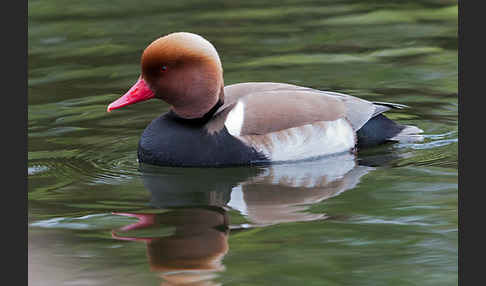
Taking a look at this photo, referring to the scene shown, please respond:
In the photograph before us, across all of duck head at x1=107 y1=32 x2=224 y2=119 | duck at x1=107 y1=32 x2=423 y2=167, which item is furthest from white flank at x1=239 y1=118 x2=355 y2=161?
duck head at x1=107 y1=32 x2=224 y2=119

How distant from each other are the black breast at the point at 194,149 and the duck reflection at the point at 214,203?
0.07 metres

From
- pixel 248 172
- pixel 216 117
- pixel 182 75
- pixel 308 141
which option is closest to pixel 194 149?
pixel 216 117

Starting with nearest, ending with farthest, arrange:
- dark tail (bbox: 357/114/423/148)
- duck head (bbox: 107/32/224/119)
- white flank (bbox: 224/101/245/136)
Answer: duck head (bbox: 107/32/224/119) → white flank (bbox: 224/101/245/136) → dark tail (bbox: 357/114/423/148)

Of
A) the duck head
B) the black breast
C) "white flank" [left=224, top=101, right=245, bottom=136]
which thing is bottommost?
the black breast

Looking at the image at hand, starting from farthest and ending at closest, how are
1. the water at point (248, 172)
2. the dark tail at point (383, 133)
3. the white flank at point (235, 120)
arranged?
1. the dark tail at point (383, 133)
2. the white flank at point (235, 120)
3. the water at point (248, 172)

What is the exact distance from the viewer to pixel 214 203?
261 inches

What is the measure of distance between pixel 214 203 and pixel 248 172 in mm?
776

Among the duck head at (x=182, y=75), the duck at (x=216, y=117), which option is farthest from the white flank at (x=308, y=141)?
the duck head at (x=182, y=75)

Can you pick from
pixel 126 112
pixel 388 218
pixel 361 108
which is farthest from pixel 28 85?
pixel 388 218

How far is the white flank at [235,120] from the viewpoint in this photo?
24.4ft

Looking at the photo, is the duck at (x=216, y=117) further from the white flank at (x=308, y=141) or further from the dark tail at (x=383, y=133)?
the dark tail at (x=383, y=133)

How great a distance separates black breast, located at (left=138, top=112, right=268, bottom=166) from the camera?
739 cm

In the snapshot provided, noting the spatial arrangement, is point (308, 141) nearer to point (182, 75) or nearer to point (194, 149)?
point (194, 149)

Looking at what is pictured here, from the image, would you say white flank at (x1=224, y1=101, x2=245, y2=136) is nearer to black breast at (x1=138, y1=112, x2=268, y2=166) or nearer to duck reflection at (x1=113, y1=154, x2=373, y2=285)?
black breast at (x1=138, y1=112, x2=268, y2=166)
